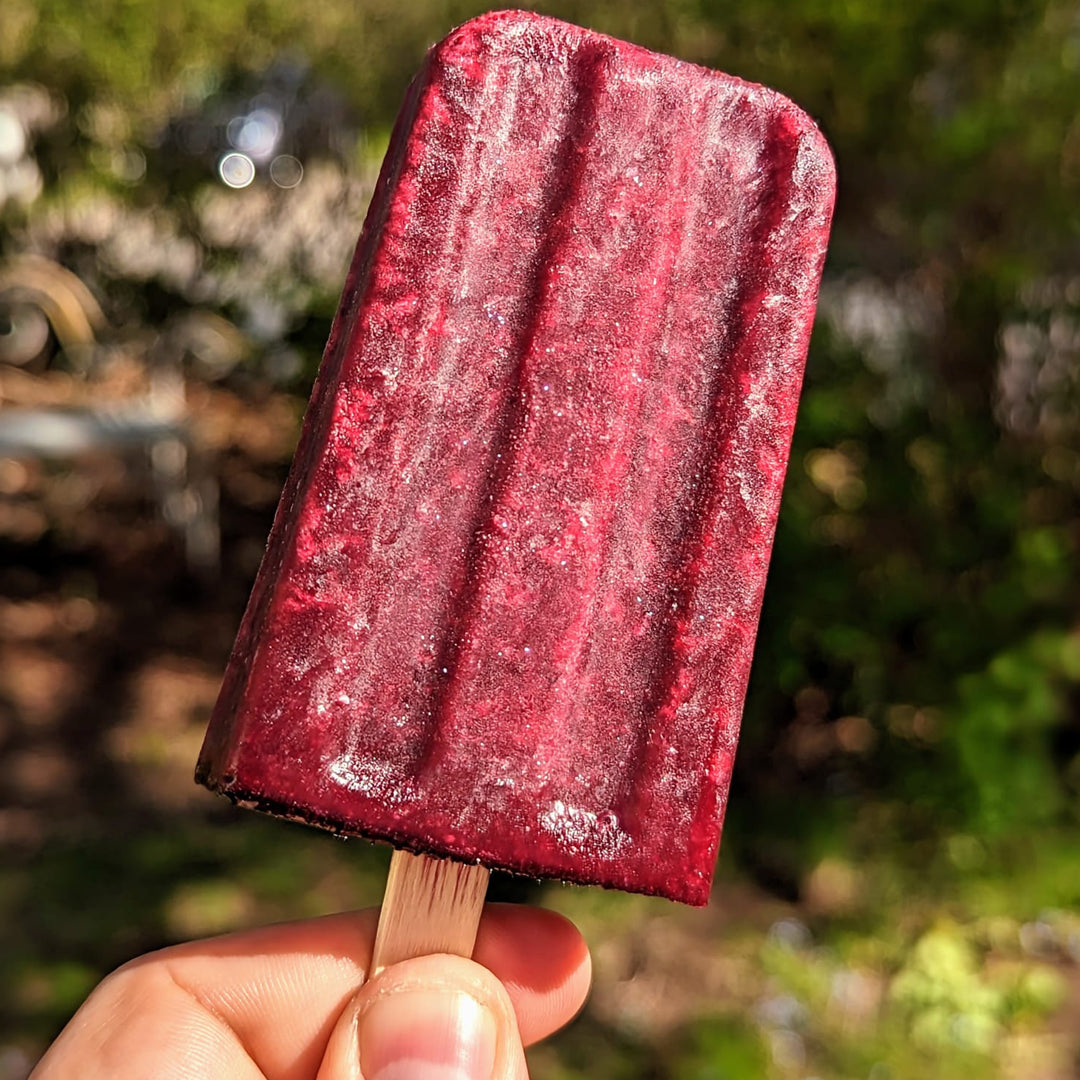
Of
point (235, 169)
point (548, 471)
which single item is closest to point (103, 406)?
point (235, 169)

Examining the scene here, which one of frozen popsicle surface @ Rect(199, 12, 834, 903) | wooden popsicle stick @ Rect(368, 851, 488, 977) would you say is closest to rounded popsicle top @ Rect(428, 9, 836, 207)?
frozen popsicle surface @ Rect(199, 12, 834, 903)

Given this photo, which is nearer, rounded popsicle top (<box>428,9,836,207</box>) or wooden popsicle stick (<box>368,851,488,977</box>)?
rounded popsicle top (<box>428,9,836,207</box>)

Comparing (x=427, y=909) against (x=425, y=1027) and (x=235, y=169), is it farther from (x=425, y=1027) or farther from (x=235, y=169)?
(x=235, y=169)

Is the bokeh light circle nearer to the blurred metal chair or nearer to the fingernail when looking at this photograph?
the blurred metal chair

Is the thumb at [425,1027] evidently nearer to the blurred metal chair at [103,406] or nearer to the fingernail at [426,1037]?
the fingernail at [426,1037]

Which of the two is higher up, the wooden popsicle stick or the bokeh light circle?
the wooden popsicle stick

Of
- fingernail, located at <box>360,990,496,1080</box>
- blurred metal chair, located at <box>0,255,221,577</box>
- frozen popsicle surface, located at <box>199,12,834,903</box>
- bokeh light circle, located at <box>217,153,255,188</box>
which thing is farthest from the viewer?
bokeh light circle, located at <box>217,153,255,188</box>

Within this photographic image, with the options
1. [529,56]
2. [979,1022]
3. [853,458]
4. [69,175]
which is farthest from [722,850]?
[69,175]
